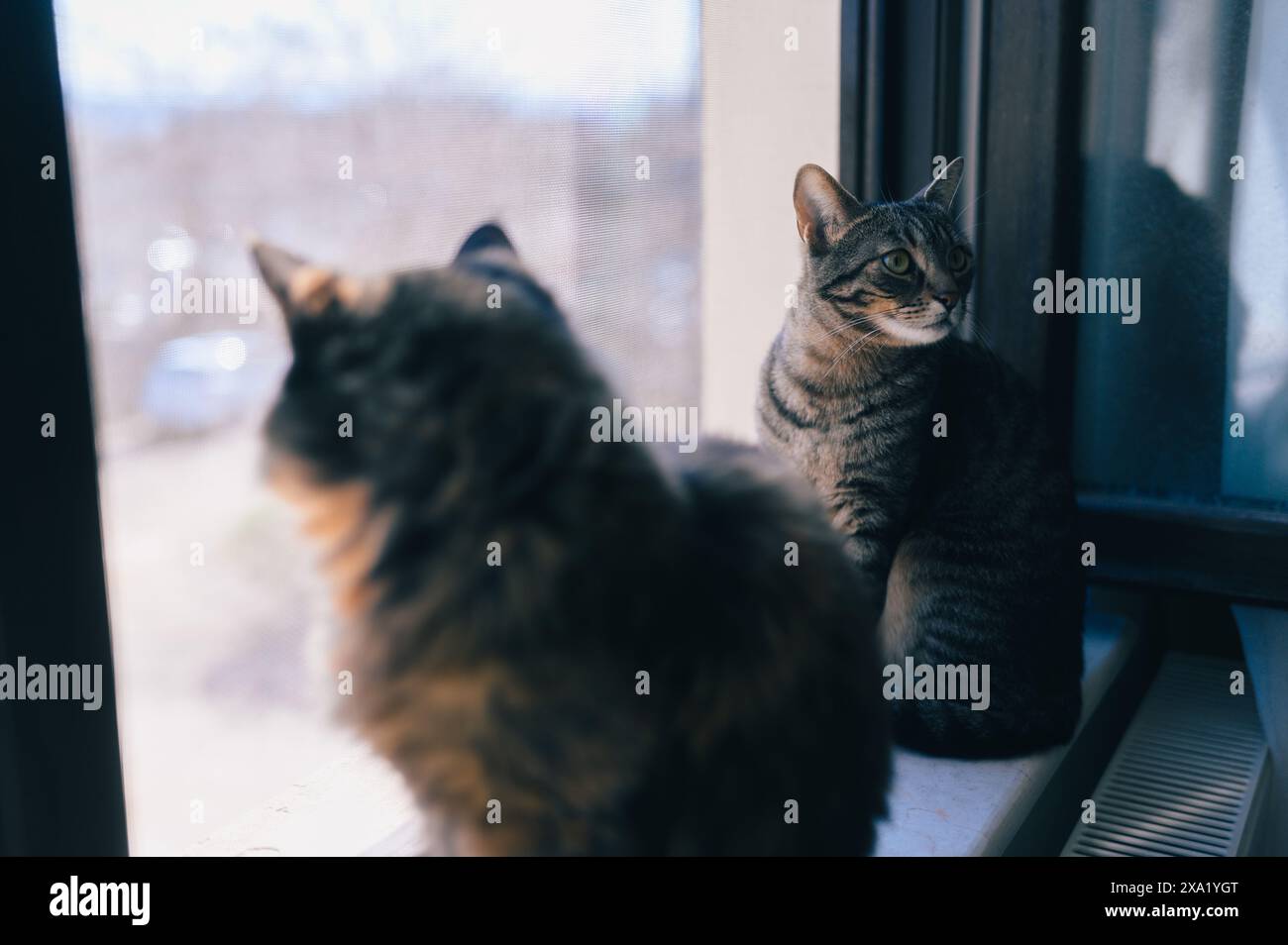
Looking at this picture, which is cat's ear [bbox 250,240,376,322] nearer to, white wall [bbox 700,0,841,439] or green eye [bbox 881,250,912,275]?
green eye [bbox 881,250,912,275]

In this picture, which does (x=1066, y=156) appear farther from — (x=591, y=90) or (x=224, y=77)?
(x=224, y=77)

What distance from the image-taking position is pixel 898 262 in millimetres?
1345

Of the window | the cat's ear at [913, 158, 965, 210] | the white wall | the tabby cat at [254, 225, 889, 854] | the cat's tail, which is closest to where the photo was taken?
the tabby cat at [254, 225, 889, 854]

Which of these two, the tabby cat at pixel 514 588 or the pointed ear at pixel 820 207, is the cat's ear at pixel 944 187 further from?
the tabby cat at pixel 514 588

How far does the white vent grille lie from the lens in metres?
1.35

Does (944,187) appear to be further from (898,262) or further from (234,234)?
(234,234)

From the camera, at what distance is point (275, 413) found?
0.68 metres

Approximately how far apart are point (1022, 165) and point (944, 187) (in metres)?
0.23

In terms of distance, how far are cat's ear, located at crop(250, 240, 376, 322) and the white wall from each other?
1037mm

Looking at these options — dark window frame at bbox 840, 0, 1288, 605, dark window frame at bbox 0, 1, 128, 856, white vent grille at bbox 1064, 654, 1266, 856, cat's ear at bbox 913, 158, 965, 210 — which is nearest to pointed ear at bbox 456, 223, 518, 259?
dark window frame at bbox 0, 1, 128, 856

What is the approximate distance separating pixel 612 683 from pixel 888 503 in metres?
0.77

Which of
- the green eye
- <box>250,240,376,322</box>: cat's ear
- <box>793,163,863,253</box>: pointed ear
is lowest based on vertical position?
<box>250,240,376,322</box>: cat's ear

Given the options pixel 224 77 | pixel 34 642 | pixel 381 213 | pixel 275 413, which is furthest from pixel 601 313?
pixel 34 642

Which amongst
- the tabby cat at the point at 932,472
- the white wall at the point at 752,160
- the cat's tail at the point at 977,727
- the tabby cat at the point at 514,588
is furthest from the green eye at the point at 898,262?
the tabby cat at the point at 514,588
